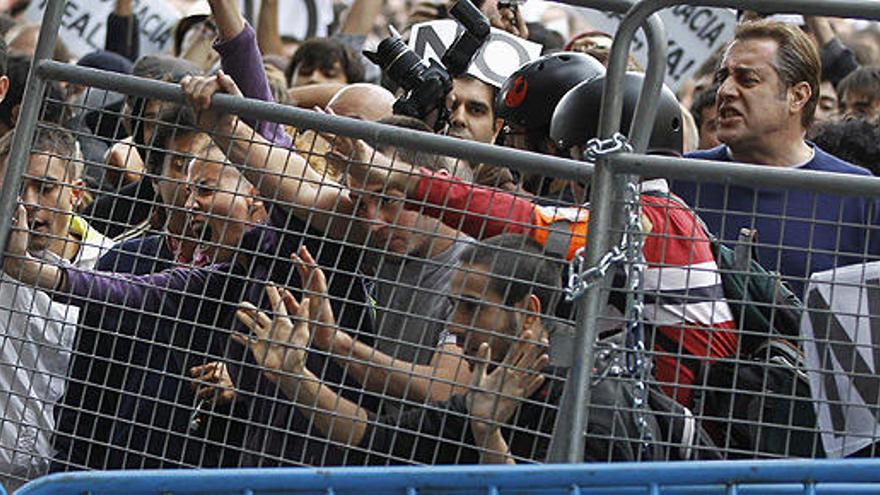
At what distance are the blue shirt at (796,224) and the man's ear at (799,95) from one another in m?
0.75

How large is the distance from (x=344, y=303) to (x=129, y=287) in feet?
1.89

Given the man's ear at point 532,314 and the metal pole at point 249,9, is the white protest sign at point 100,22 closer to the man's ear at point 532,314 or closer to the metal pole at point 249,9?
the metal pole at point 249,9

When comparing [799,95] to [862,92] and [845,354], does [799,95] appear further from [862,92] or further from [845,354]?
[862,92]

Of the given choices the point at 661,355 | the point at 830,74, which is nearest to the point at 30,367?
the point at 661,355

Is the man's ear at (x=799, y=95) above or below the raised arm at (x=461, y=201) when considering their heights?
above

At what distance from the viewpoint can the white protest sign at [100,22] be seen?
10758 mm

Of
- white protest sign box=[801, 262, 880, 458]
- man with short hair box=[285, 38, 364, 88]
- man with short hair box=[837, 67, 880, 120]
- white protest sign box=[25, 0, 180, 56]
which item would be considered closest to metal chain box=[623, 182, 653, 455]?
white protest sign box=[801, 262, 880, 458]

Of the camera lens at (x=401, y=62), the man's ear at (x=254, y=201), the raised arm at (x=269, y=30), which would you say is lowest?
the man's ear at (x=254, y=201)

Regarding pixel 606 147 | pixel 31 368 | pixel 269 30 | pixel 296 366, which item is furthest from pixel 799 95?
pixel 269 30

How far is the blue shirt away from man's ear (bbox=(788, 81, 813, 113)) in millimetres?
745

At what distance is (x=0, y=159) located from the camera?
6008mm

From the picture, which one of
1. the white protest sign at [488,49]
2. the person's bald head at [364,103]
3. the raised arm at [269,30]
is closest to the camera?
the person's bald head at [364,103]

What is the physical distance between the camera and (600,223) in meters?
4.38

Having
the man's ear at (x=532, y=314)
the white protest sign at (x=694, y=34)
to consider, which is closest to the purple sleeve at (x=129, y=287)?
the man's ear at (x=532, y=314)
